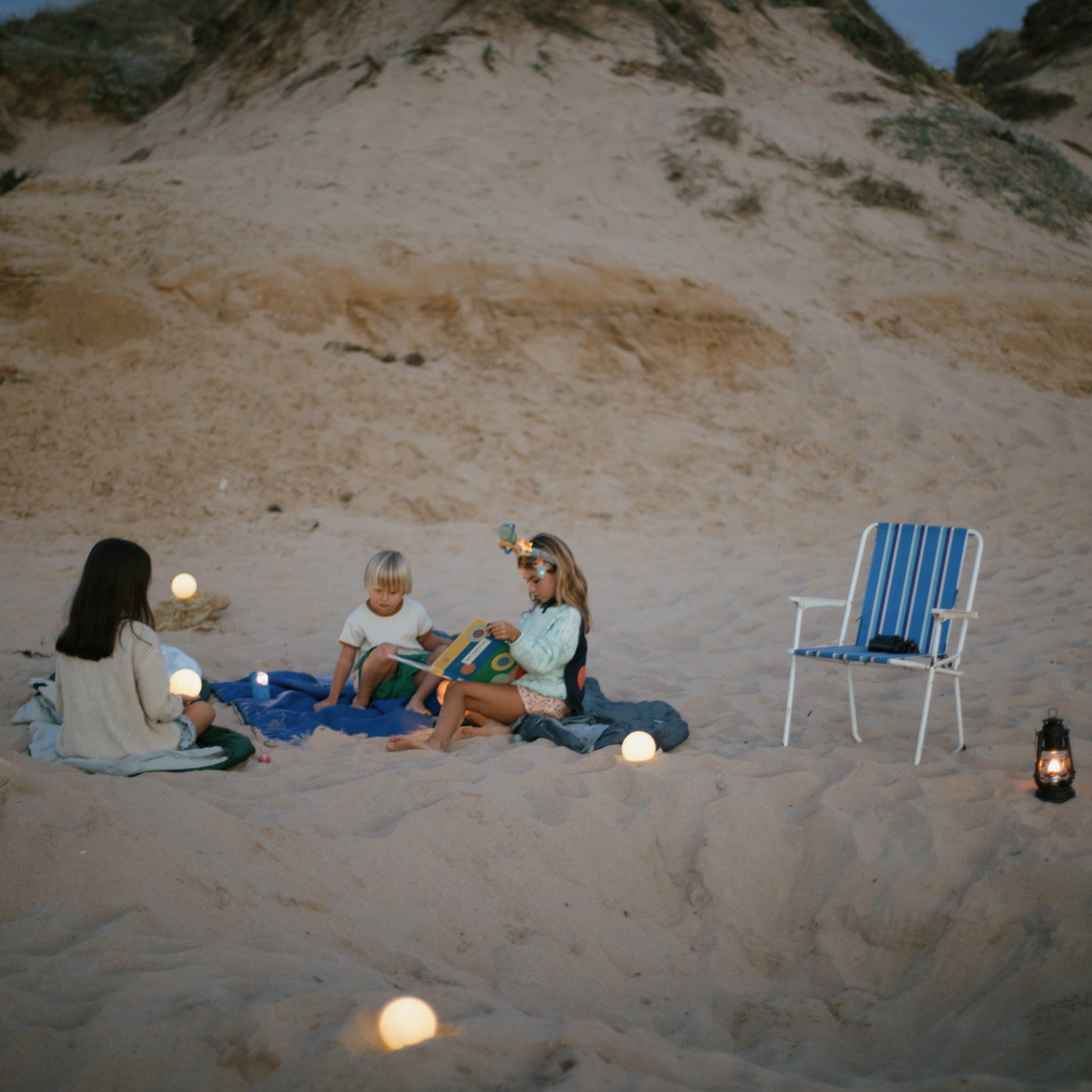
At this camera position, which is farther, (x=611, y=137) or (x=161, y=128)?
(x=161, y=128)

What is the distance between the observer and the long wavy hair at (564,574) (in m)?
4.19

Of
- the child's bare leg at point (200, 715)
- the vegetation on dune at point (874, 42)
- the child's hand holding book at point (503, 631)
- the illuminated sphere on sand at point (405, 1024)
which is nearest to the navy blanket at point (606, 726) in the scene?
the child's hand holding book at point (503, 631)

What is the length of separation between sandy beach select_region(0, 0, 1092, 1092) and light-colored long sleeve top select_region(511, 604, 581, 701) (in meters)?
0.38

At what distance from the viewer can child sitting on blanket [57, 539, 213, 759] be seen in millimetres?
3348

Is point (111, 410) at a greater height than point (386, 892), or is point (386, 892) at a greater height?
point (111, 410)

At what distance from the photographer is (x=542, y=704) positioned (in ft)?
14.0

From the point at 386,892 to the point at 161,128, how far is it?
17685 mm

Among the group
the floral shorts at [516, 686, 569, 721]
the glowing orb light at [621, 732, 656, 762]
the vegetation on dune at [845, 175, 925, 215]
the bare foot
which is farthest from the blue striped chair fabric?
the vegetation on dune at [845, 175, 925, 215]

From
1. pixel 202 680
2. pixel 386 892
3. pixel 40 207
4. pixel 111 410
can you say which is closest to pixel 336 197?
pixel 40 207

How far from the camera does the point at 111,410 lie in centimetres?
907

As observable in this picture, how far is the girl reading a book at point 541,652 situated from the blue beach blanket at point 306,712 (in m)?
0.21

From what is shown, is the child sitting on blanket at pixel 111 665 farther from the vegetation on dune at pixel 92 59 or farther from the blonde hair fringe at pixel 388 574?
the vegetation on dune at pixel 92 59

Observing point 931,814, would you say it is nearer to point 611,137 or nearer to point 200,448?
point 200,448

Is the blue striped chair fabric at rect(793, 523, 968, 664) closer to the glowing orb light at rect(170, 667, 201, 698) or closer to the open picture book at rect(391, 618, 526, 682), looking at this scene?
the open picture book at rect(391, 618, 526, 682)
